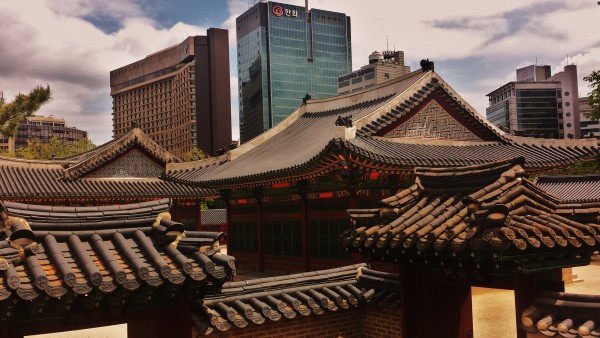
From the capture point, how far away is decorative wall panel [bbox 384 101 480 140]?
707 inches

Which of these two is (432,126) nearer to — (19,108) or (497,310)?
(497,310)

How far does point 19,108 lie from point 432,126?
74.0 ft

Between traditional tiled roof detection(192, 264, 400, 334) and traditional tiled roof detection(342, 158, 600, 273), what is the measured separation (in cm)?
127

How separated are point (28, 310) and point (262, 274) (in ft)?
47.8

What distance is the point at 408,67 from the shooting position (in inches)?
4970

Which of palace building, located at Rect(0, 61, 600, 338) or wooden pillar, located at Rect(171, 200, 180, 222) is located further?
wooden pillar, located at Rect(171, 200, 180, 222)

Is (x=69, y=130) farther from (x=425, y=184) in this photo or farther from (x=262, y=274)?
(x=425, y=184)

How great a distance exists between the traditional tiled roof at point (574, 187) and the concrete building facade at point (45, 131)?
130 m

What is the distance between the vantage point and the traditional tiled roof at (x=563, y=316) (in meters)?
5.76

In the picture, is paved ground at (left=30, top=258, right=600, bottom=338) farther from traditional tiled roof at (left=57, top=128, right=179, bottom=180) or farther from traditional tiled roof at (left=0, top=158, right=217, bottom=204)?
traditional tiled roof at (left=57, top=128, right=179, bottom=180)

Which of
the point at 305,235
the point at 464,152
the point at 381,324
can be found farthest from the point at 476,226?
the point at 305,235

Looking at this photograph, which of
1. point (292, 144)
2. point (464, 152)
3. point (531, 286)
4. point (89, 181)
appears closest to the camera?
point (531, 286)

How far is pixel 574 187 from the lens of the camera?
32625 millimetres

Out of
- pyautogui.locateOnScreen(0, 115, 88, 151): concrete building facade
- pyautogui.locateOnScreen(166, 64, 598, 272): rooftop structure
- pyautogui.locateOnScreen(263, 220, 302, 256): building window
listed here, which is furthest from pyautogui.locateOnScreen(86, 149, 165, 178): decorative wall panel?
pyautogui.locateOnScreen(0, 115, 88, 151): concrete building facade
